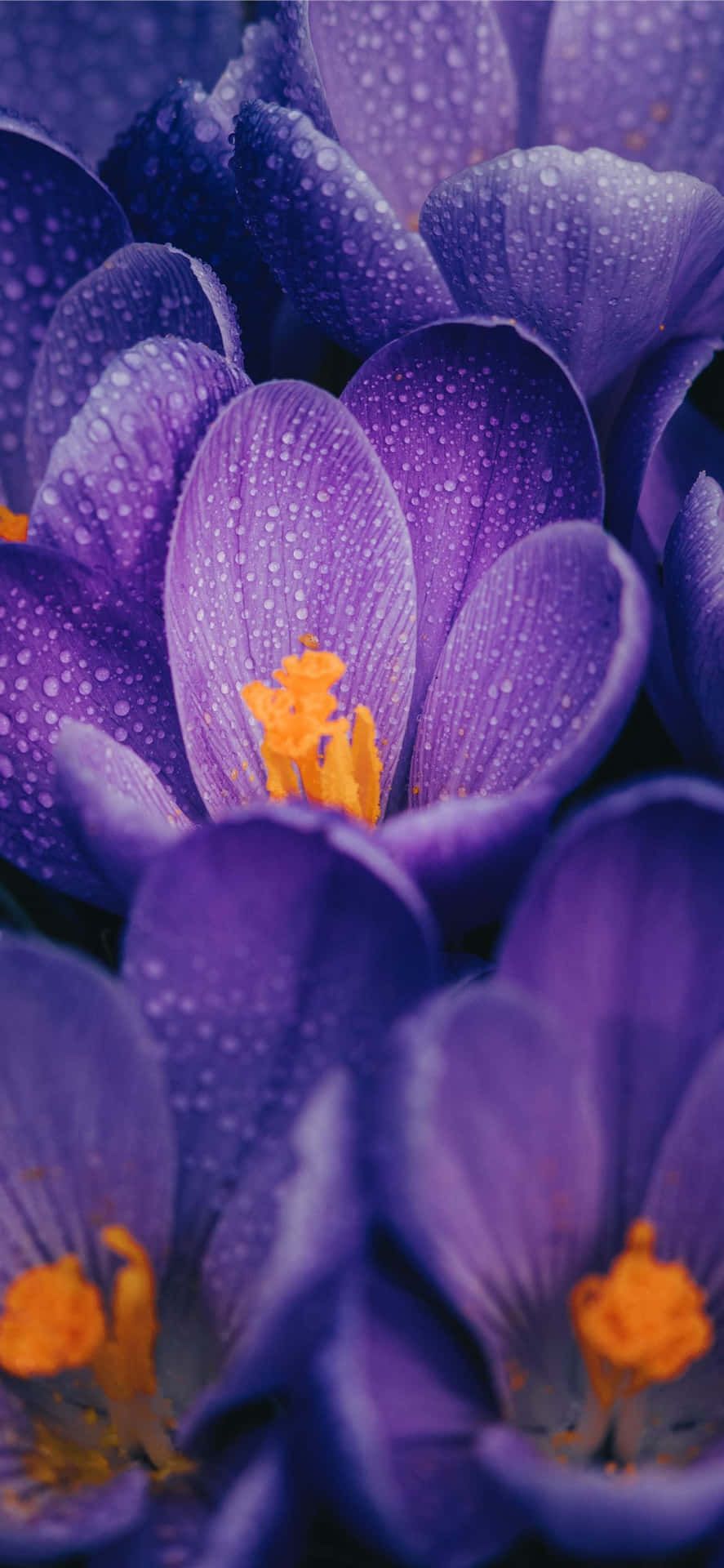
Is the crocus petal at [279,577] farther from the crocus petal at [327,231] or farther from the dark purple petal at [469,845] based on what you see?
the dark purple petal at [469,845]

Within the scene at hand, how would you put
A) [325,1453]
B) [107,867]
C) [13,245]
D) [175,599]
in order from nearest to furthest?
[325,1453], [107,867], [175,599], [13,245]

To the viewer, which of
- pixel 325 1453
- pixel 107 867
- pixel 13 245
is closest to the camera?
pixel 325 1453

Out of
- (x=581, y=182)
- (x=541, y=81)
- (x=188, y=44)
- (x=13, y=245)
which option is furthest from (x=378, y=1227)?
(x=188, y=44)

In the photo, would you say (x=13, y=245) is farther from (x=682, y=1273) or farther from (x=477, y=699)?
(x=682, y=1273)

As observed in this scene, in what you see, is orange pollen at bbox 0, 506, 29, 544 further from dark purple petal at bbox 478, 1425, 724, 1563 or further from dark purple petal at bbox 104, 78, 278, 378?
dark purple petal at bbox 478, 1425, 724, 1563

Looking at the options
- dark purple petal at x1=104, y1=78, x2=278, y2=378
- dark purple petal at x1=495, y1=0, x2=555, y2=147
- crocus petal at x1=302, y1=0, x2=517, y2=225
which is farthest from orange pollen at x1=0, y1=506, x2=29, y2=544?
dark purple petal at x1=495, y1=0, x2=555, y2=147

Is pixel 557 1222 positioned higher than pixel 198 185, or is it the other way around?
pixel 198 185

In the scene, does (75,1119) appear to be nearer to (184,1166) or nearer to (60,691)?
(184,1166)

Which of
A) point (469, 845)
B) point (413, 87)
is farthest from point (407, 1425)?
point (413, 87)
